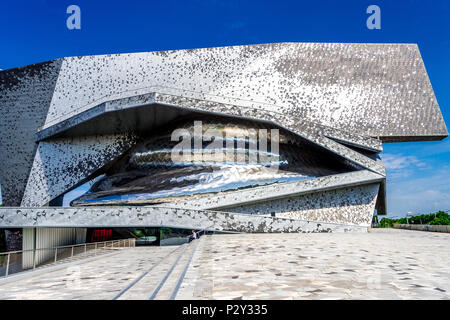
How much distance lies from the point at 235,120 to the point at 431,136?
10411 mm

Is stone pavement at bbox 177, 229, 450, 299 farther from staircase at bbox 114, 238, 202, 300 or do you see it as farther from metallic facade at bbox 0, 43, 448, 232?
metallic facade at bbox 0, 43, 448, 232

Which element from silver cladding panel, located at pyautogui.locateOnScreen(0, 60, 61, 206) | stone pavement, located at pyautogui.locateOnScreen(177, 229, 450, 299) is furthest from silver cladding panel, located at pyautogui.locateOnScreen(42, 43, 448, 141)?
stone pavement, located at pyautogui.locateOnScreen(177, 229, 450, 299)

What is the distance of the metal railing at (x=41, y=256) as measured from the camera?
5955mm

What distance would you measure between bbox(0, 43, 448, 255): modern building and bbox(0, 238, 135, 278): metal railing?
2.95 meters

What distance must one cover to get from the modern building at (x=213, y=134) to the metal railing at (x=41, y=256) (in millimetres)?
2946

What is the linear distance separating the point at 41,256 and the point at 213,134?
35.2ft

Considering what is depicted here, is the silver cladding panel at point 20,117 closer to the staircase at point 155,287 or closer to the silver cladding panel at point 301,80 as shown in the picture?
the silver cladding panel at point 301,80

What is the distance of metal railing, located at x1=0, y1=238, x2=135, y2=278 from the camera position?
595cm

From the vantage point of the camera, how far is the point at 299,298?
2.88 metres

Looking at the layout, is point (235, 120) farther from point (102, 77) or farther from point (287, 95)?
point (102, 77)

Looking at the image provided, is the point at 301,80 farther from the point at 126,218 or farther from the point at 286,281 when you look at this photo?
the point at 286,281

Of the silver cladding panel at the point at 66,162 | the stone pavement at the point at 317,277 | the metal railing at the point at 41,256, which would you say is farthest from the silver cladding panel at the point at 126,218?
the stone pavement at the point at 317,277

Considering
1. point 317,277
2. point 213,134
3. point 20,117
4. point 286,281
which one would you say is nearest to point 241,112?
point 213,134

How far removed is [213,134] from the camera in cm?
1688
